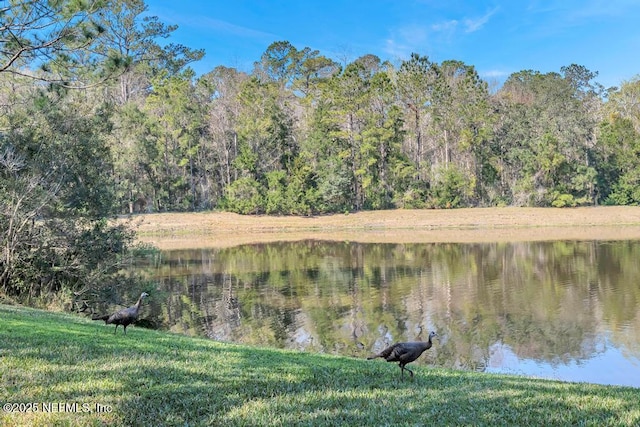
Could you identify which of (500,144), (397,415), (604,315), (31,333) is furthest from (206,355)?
(500,144)

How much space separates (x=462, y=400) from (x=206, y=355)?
4119 millimetres

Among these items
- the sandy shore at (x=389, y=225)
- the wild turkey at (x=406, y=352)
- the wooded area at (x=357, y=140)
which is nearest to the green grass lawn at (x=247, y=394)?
the wild turkey at (x=406, y=352)

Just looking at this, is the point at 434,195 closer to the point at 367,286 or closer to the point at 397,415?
the point at 367,286

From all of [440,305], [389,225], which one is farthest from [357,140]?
[440,305]

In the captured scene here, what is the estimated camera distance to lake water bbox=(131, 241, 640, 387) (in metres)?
13.4

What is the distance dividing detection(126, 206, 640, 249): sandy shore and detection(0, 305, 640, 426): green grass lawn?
36.1 meters

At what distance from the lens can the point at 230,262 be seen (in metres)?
32.1

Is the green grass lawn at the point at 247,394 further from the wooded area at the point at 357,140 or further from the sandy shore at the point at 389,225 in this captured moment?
the wooded area at the point at 357,140

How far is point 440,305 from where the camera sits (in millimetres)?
18766

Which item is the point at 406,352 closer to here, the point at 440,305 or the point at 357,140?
the point at 440,305

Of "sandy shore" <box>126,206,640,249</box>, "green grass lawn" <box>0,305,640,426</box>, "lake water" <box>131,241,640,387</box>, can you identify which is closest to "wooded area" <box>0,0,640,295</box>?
"sandy shore" <box>126,206,640,249</box>

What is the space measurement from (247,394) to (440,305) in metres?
13.9

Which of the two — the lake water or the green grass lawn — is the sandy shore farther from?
the green grass lawn

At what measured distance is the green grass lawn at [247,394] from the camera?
5148mm
